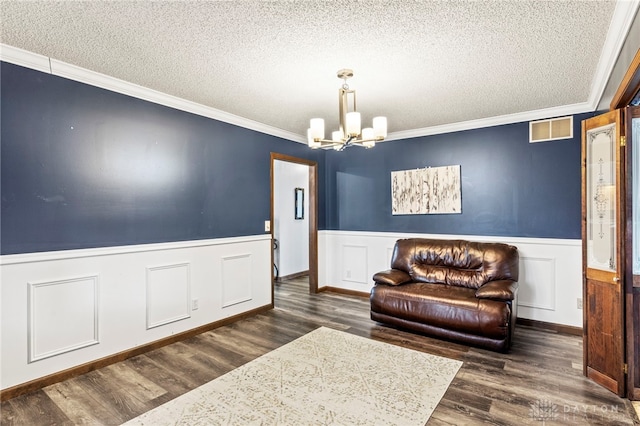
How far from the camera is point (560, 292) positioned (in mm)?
3736

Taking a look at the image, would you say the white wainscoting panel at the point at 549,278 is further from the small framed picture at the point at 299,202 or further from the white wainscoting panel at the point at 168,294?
the white wainscoting panel at the point at 168,294

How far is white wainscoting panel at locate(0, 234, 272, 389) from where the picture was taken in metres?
2.41

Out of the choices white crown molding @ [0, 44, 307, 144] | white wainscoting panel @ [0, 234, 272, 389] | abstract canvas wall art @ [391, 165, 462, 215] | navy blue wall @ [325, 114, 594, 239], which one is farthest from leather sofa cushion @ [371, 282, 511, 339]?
white crown molding @ [0, 44, 307, 144]

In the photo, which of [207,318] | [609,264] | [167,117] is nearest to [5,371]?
[207,318]

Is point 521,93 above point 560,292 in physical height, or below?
above

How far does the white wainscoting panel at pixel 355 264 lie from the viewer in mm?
5266

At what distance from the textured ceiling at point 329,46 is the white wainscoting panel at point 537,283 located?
6.11ft

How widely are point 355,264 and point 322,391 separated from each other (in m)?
3.05

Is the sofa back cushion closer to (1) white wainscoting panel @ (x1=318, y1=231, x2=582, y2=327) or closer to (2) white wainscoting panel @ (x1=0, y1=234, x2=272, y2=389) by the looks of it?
(1) white wainscoting panel @ (x1=318, y1=231, x2=582, y2=327)

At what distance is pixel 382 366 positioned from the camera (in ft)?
9.14

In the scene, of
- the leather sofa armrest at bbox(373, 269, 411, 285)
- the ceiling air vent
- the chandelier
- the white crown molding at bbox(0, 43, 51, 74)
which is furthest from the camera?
the leather sofa armrest at bbox(373, 269, 411, 285)

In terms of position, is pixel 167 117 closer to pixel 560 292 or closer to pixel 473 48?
pixel 473 48

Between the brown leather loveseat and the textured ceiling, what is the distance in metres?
1.80

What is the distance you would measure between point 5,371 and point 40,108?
2.00m
